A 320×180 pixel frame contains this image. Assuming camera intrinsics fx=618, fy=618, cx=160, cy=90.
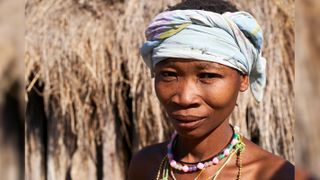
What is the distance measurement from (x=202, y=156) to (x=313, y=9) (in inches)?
37.5

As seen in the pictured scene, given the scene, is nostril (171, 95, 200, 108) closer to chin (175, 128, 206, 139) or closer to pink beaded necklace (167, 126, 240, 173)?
chin (175, 128, 206, 139)

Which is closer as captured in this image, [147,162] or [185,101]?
[185,101]

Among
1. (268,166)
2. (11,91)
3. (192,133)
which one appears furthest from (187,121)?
(11,91)

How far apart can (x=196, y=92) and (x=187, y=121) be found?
0.28ft

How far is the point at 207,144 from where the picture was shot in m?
1.75

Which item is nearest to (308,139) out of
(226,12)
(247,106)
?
(226,12)

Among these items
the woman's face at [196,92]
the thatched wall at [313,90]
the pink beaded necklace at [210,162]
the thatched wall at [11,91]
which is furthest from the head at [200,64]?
the thatched wall at [11,91]

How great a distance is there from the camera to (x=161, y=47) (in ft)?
5.50

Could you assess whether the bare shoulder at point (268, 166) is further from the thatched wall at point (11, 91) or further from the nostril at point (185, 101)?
the thatched wall at point (11, 91)

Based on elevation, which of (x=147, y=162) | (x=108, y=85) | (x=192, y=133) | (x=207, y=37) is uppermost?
(x=207, y=37)

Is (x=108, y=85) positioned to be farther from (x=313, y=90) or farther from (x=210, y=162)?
(x=313, y=90)

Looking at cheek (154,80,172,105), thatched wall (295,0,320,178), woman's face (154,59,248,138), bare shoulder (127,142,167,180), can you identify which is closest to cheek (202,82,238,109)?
woman's face (154,59,248,138)

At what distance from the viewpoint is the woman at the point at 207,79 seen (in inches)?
63.8

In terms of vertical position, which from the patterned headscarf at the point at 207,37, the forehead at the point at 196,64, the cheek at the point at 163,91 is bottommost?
the cheek at the point at 163,91
